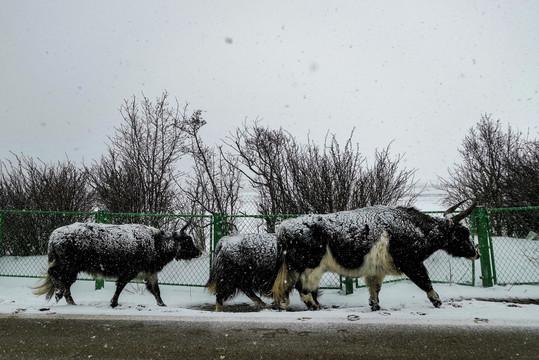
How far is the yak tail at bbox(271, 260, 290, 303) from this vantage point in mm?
5461

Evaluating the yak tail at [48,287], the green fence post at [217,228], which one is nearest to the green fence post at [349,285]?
the green fence post at [217,228]

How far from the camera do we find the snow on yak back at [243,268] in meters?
6.07

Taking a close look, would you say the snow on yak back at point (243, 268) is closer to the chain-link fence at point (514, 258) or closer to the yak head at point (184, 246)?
the yak head at point (184, 246)

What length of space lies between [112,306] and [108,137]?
8.07m

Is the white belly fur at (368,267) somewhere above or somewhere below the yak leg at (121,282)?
above

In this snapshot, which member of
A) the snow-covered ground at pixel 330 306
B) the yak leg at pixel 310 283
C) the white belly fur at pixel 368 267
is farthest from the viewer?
the yak leg at pixel 310 283

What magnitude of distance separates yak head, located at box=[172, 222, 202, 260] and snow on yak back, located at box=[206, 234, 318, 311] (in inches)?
36.6

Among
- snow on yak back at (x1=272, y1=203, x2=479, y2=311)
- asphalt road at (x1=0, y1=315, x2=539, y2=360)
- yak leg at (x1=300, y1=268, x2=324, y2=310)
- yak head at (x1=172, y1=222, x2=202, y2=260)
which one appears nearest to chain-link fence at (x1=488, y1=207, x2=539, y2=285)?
snow on yak back at (x1=272, y1=203, x2=479, y2=311)

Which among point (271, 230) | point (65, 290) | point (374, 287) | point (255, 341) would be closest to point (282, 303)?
point (374, 287)

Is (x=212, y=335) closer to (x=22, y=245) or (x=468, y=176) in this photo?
(x=22, y=245)

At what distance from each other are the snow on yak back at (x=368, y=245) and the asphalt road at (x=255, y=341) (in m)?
1.32

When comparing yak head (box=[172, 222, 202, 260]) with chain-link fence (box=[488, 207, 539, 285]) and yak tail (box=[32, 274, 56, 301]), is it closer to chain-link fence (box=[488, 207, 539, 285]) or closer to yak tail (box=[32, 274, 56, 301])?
yak tail (box=[32, 274, 56, 301])

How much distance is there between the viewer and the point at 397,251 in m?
5.14

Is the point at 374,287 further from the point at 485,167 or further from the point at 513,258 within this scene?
the point at 485,167
